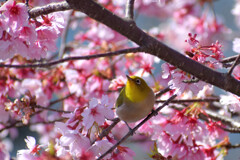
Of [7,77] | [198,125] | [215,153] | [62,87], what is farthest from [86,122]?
[62,87]

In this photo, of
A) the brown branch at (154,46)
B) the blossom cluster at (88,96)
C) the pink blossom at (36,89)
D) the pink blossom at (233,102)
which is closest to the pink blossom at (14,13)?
the blossom cluster at (88,96)

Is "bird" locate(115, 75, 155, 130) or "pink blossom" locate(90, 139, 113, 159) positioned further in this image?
"bird" locate(115, 75, 155, 130)

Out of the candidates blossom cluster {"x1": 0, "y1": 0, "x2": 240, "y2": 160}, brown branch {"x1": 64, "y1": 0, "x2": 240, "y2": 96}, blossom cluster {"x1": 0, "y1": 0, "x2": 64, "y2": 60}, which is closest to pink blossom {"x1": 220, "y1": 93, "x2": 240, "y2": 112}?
blossom cluster {"x1": 0, "y1": 0, "x2": 240, "y2": 160}

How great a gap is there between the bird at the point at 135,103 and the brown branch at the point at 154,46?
1.36ft

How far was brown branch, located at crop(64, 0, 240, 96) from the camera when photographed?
4.14 feet

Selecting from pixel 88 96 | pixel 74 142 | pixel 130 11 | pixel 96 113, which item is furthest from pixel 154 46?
pixel 88 96

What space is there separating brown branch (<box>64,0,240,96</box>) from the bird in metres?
0.41

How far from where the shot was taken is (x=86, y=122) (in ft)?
4.70

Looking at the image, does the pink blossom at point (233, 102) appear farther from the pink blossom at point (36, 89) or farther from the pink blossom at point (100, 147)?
the pink blossom at point (36, 89)

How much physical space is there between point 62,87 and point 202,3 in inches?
70.7

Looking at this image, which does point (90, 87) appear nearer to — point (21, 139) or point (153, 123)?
point (153, 123)

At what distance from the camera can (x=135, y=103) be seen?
171 cm

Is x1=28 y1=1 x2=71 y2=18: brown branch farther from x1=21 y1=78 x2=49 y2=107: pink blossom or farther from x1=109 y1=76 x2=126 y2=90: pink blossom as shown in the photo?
x1=21 y1=78 x2=49 y2=107: pink blossom

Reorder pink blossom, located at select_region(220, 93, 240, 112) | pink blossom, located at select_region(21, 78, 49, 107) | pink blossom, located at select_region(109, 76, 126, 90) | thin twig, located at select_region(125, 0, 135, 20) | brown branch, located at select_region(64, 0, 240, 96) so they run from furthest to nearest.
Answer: pink blossom, located at select_region(21, 78, 49, 107), pink blossom, located at select_region(109, 76, 126, 90), pink blossom, located at select_region(220, 93, 240, 112), thin twig, located at select_region(125, 0, 135, 20), brown branch, located at select_region(64, 0, 240, 96)
